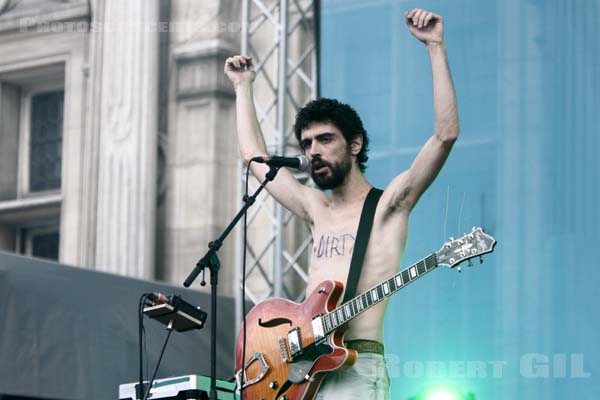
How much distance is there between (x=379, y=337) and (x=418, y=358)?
1701 millimetres

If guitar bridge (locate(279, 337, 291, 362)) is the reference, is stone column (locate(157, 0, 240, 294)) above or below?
above

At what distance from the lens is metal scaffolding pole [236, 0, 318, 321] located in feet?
29.3

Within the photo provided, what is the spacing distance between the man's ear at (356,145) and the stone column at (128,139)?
534 centimetres

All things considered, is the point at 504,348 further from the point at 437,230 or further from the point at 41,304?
the point at 41,304

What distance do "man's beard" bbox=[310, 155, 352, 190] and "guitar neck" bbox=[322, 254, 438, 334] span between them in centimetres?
51

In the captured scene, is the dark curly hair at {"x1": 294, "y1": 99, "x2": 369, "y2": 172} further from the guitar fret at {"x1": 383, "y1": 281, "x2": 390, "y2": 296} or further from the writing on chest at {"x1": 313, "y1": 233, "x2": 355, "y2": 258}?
the guitar fret at {"x1": 383, "y1": 281, "x2": 390, "y2": 296}

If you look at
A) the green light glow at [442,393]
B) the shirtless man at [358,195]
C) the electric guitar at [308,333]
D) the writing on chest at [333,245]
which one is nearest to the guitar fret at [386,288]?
the electric guitar at [308,333]

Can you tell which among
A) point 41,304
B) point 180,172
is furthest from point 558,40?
point 180,172

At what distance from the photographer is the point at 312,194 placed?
17.9ft

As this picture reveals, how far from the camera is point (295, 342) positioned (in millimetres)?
5105

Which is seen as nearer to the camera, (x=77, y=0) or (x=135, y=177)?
(x=135, y=177)

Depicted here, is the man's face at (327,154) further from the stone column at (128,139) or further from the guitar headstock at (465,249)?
the stone column at (128,139)

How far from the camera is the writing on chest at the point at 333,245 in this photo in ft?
16.8

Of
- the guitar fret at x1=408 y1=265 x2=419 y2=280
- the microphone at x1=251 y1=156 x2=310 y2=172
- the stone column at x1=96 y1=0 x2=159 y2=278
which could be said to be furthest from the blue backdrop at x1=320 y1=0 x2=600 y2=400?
the stone column at x1=96 y1=0 x2=159 y2=278
